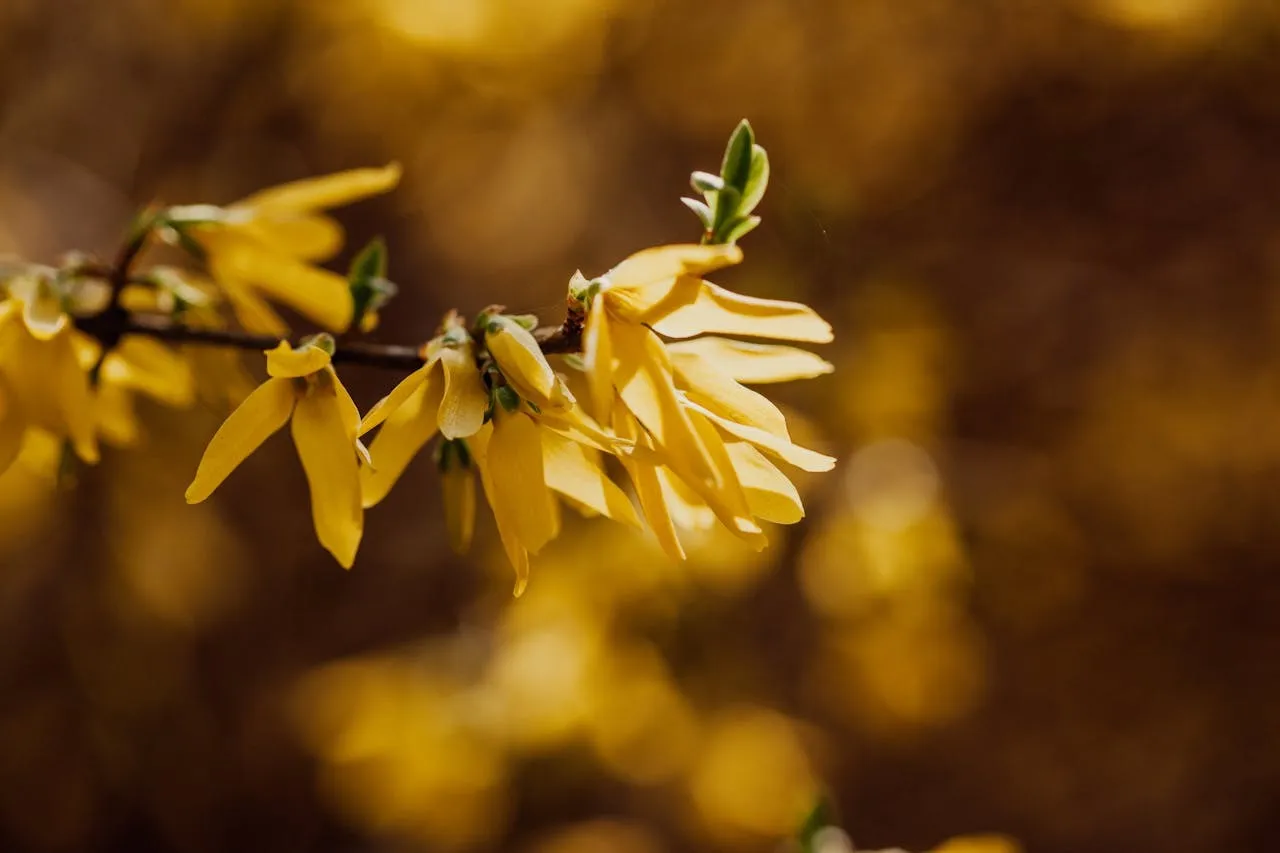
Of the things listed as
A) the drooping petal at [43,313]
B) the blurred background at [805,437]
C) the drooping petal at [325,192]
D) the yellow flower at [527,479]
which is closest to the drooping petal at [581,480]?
the yellow flower at [527,479]

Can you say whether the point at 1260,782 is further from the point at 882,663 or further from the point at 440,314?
the point at 440,314

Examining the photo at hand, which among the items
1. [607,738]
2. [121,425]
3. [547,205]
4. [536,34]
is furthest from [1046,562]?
[121,425]

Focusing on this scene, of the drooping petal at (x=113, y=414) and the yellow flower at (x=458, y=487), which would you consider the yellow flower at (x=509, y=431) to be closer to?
the yellow flower at (x=458, y=487)

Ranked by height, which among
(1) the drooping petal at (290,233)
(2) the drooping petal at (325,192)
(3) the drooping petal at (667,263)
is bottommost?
(3) the drooping petal at (667,263)

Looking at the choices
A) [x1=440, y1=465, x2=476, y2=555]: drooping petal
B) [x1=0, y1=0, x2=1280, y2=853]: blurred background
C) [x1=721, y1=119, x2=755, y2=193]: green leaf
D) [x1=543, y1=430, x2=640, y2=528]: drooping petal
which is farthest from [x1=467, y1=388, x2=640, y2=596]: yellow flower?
[x1=0, y1=0, x2=1280, y2=853]: blurred background

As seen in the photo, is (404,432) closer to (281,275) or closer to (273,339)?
(273,339)

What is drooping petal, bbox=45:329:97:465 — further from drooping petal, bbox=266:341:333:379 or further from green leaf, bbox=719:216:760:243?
green leaf, bbox=719:216:760:243
